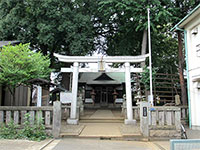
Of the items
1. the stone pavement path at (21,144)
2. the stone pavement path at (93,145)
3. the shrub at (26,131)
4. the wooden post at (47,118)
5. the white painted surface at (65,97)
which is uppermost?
the white painted surface at (65,97)

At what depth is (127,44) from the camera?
1947cm

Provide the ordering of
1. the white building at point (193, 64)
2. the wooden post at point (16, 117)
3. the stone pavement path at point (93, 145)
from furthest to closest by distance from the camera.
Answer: the white building at point (193, 64) < the wooden post at point (16, 117) < the stone pavement path at point (93, 145)

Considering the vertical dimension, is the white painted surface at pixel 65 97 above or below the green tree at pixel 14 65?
below

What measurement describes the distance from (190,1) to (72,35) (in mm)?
9758

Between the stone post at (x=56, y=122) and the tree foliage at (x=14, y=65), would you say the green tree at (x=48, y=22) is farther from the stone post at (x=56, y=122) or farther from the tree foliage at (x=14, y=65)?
the stone post at (x=56, y=122)

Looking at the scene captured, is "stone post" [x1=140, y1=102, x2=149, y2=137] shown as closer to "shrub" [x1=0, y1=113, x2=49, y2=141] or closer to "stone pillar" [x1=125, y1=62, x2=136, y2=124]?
"stone pillar" [x1=125, y1=62, x2=136, y2=124]

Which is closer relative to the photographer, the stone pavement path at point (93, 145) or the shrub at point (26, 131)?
the stone pavement path at point (93, 145)

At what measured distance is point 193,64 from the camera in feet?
37.7

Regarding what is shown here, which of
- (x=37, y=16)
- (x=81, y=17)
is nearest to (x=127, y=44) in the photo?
(x=81, y=17)

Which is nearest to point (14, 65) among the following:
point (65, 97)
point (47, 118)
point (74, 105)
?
point (47, 118)

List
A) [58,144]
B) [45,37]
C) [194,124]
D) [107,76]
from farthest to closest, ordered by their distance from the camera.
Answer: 1. [107,76]
2. [45,37]
3. [194,124]
4. [58,144]

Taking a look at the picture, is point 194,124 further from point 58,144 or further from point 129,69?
point 58,144

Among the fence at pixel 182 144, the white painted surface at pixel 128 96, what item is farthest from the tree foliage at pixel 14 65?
the fence at pixel 182 144

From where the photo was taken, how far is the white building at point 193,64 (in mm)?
11031
